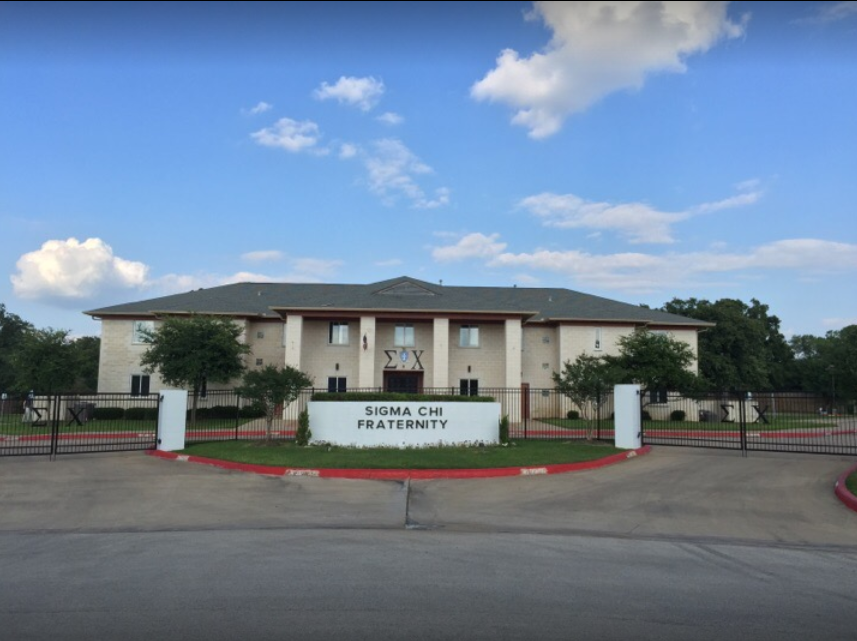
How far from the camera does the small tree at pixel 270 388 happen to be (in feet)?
63.1

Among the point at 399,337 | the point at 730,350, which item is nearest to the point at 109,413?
the point at 399,337

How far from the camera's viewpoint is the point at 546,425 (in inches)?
1148

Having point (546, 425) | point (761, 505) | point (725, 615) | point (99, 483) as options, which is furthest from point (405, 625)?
point (546, 425)

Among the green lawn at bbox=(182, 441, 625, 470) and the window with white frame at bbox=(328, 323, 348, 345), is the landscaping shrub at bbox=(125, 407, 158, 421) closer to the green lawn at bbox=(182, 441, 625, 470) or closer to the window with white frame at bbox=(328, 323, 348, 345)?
the window with white frame at bbox=(328, 323, 348, 345)

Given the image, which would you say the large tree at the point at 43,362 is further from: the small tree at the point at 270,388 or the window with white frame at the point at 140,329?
the small tree at the point at 270,388

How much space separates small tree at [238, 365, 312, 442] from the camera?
1922 cm

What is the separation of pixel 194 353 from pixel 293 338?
5168 millimetres

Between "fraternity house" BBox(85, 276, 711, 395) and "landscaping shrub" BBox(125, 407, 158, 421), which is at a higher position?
"fraternity house" BBox(85, 276, 711, 395)

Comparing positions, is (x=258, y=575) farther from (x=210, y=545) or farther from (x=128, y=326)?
(x=128, y=326)

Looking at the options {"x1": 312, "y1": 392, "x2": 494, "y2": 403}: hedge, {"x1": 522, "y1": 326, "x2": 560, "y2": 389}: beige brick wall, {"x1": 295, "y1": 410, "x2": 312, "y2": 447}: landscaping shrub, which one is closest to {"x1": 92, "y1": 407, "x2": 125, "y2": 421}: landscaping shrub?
{"x1": 295, "y1": 410, "x2": 312, "y2": 447}: landscaping shrub

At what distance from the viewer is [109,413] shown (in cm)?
3372

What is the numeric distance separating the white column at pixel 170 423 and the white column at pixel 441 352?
58.0 ft

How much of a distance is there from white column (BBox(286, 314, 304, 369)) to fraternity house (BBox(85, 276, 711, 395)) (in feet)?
A: 0.25

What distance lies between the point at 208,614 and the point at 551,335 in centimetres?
3439
